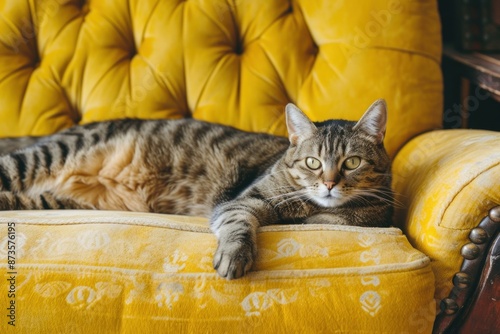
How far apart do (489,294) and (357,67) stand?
0.80 meters

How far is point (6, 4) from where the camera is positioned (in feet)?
4.94

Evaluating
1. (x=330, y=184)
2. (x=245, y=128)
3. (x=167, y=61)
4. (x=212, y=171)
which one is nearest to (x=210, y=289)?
(x=330, y=184)

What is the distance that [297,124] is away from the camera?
3.90ft

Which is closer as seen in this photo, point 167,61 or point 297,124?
point 297,124

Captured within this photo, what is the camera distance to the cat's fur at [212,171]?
1113 mm

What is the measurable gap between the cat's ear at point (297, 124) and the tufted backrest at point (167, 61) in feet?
0.92

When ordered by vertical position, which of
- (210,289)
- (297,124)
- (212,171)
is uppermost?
(297,124)

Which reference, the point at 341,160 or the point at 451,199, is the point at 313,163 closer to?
the point at 341,160

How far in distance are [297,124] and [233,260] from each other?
0.50 m

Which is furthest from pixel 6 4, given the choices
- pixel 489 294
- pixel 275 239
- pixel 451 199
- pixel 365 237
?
pixel 489 294

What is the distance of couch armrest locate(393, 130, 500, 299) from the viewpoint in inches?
32.9

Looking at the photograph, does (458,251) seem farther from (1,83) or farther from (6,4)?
(6,4)

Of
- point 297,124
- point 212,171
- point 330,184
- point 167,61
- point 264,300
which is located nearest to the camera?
point 264,300

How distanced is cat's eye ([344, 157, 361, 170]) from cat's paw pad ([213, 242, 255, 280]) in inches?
15.6
